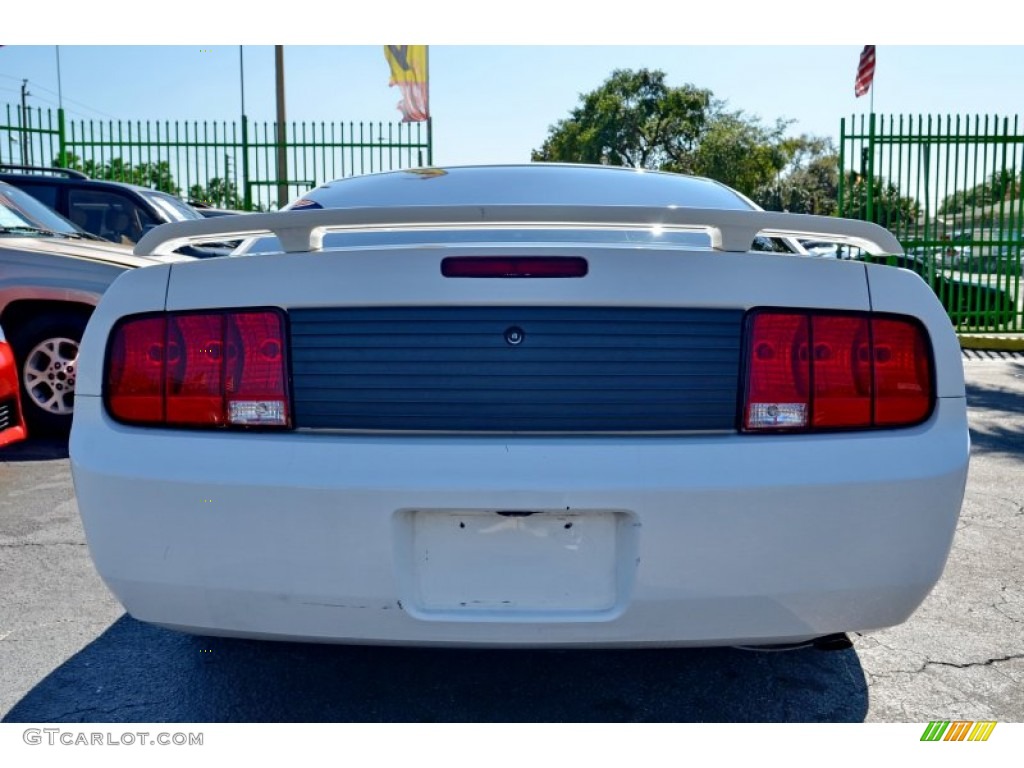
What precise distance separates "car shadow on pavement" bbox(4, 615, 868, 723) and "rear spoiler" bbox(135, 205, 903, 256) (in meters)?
1.02

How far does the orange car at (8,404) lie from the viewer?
449 cm

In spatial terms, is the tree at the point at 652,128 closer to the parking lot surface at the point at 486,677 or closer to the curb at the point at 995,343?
the curb at the point at 995,343

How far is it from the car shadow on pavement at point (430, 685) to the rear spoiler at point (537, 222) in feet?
3.35

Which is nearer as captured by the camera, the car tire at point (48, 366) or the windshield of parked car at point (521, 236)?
the windshield of parked car at point (521, 236)

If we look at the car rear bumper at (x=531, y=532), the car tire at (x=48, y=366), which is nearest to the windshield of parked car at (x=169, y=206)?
the car tire at (x=48, y=366)

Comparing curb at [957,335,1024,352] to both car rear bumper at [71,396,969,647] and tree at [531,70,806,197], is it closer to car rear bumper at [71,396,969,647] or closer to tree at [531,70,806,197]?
car rear bumper at [71,396,969,647]

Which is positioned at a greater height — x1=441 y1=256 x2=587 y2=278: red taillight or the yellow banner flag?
the yellow banner flag

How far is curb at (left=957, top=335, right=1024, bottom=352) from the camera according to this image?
1079cm

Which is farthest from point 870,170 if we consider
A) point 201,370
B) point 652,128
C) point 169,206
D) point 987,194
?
point 652,128

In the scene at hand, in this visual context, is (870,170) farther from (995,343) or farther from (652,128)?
(652,128)

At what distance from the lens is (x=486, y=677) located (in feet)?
8.15

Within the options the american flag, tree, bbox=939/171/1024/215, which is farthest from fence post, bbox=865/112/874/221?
the american flag

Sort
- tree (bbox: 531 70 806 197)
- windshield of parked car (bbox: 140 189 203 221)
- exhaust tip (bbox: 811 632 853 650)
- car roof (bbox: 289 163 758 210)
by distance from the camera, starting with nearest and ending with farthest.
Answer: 1. exhaust tip (bbox: 811 632 853 650)
2. car roof (bbox: 289 163 758 210)
3. windshield of parked car (bbox: 140 189 203 221)
4. tree (bbox: 531 70 806 197)

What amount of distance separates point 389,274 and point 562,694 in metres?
1.19
